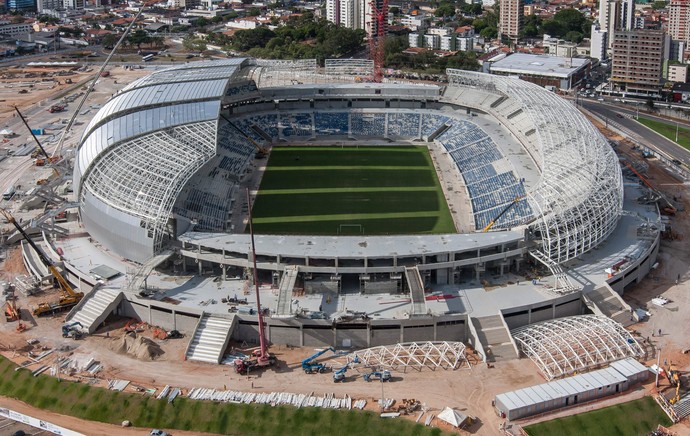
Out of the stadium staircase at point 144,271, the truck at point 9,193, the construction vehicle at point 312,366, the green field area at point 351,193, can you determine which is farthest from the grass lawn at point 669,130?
the truck at point 9,193

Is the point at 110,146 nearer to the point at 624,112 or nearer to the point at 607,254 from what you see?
the point at 607,254

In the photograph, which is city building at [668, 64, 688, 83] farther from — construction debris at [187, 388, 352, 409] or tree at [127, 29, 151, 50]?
tree at [127, 29, 151, 50]

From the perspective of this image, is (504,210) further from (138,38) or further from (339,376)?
(138,38)

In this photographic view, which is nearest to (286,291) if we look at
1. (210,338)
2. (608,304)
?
(210,338)

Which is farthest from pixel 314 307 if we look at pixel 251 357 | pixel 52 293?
pixel 52 293

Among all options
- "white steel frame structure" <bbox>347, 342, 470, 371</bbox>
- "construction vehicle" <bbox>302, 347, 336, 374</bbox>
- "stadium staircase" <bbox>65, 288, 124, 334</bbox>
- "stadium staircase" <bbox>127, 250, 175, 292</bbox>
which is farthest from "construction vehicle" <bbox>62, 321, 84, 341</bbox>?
"white steel frame structure" <bbox>347, 342, 470, 371</bbox>

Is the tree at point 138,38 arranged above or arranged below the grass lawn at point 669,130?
above

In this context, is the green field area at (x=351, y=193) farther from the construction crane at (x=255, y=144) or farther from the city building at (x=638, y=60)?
the city building at (x=638, y=60)
